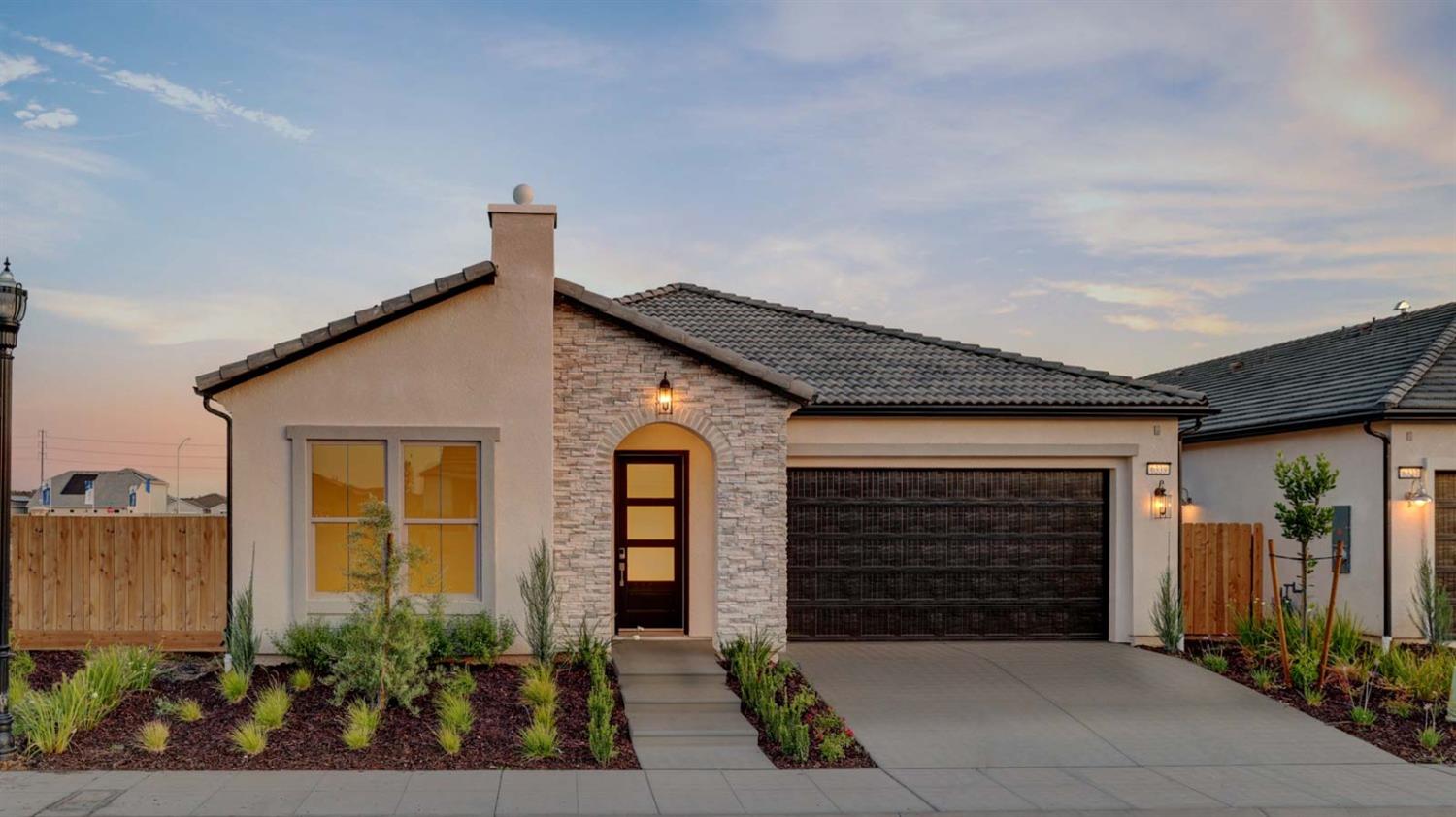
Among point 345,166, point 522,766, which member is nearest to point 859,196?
point 345,166

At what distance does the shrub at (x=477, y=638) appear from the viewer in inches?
416

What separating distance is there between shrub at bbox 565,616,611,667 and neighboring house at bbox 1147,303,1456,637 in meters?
9.88

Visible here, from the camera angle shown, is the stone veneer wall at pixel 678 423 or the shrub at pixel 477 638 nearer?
the shrub at pixel 477 638

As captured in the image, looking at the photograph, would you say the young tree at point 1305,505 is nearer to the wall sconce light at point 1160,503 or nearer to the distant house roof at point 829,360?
the wall sconce light at point 1160,503

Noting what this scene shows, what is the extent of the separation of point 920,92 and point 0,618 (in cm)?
1300

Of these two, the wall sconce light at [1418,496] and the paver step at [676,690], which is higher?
the wall sconce light at [1418,496]

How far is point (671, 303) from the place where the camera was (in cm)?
1733

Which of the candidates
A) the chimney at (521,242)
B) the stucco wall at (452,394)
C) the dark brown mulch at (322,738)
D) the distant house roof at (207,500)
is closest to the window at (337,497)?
the stucco wall at (452,394)

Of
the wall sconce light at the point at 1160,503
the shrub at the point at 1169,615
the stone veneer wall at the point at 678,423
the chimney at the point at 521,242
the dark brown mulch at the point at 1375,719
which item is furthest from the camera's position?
the wall sconce light at the point at 1160,503

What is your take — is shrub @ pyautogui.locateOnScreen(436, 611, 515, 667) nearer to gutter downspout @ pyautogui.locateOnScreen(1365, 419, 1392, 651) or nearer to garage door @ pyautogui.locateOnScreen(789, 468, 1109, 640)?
garage door @ pyautogui.locateOnScreen(789, 468, 1109, 640)

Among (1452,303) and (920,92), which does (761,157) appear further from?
(1452,303)

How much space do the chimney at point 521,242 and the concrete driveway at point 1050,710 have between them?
557 cm

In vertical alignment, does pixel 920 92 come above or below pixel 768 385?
above

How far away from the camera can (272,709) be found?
8875mm
